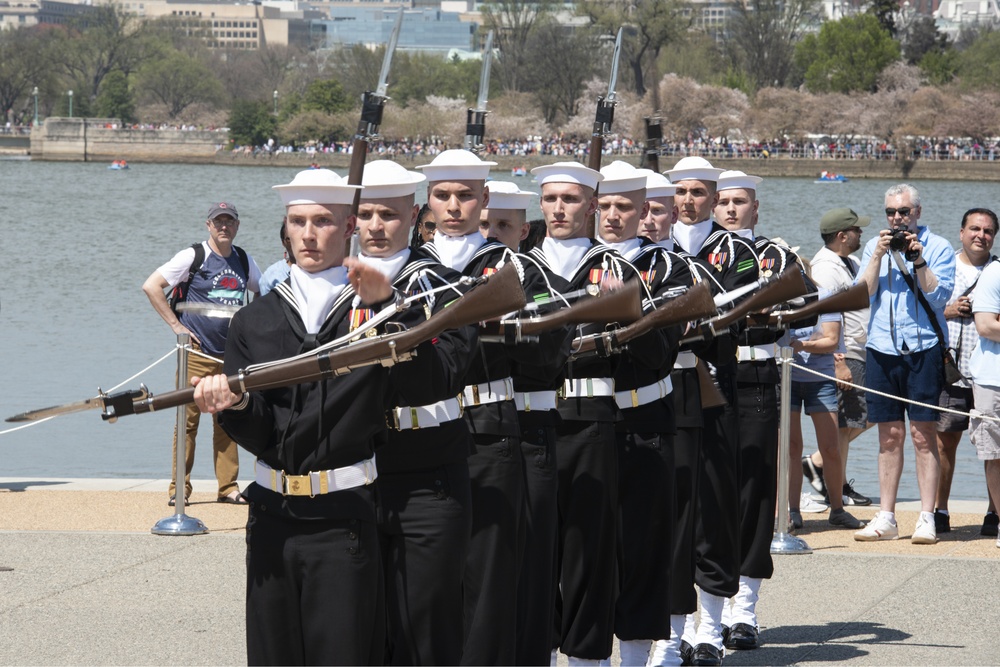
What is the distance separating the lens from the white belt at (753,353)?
344 inches

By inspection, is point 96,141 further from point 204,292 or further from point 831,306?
point 831,306

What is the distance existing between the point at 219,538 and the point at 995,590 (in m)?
4.81

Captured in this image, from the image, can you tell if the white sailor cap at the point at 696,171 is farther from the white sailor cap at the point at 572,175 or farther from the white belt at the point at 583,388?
the white belt at the point at 583,388

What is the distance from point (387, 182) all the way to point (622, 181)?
1521 mm

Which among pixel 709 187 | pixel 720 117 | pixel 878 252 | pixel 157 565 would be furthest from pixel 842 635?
pixel 720 117

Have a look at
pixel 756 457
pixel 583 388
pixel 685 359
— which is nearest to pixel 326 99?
pixel 756 457

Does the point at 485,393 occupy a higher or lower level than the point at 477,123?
lower

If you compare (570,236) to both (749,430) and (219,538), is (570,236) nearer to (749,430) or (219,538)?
(749,430)

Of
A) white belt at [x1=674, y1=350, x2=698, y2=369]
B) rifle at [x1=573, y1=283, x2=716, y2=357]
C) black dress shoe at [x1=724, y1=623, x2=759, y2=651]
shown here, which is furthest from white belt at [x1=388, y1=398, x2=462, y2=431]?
black dress shoe at [x1=724, y1=623, x2=759, y2=651]

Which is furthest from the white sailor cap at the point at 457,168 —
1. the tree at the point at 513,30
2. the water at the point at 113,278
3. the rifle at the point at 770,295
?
the tree at the point at 513,30

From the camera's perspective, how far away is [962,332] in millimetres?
11102

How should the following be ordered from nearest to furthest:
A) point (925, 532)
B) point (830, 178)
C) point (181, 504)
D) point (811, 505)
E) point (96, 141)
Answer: point (925, 532) → point (181, 504) → point (811, 505) → point (830, 178) → point (96, 141)

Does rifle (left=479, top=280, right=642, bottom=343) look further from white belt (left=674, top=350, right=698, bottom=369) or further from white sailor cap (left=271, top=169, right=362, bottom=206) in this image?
white belt (left=674, top=350, right=698, bottom=369)

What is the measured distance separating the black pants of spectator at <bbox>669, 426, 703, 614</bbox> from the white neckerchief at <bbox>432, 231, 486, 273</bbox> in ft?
5.41
